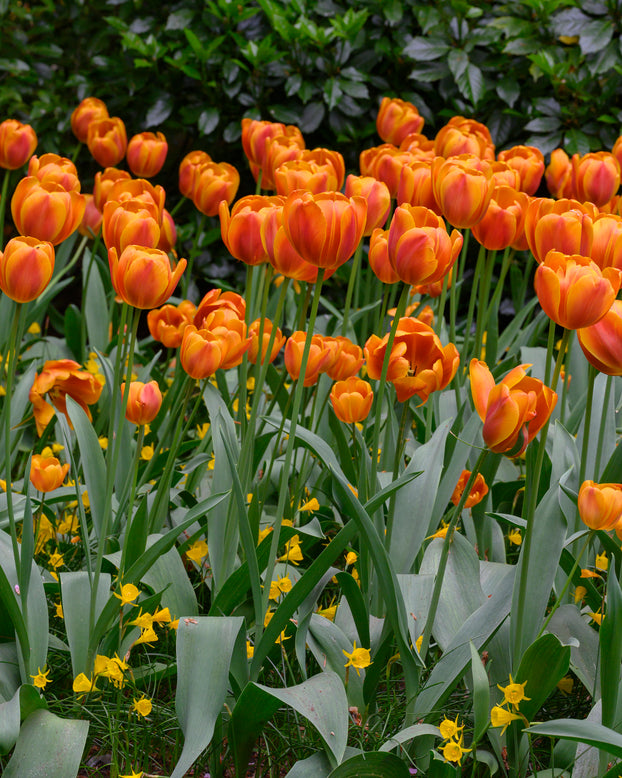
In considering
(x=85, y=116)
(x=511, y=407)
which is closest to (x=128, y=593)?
(x=511, y=407)

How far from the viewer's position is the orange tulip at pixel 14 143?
253 cm

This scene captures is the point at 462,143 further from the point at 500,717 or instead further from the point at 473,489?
the point at 500,717

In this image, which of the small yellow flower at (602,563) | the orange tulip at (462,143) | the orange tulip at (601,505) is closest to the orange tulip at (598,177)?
the orange tulip at (462,143)

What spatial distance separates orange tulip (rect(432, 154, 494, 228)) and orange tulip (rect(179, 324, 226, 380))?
52 centimetres

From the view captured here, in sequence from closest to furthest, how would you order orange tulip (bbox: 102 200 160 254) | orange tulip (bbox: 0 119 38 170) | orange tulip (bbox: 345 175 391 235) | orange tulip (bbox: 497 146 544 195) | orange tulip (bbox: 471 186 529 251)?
1. orange tulip (bbox: 102 200 160 254)
2. orange tulip (bbox: 345 175 391 235)
3. orange tulip (bbox: 471 186 529 251)
4. orange tulip (bbox: 497 146 544 195)
5. orange tulip (bbox: 0 119 38 170)

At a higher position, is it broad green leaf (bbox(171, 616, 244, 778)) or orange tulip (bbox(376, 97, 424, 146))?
orange tulip (bbox(376, 97, 424, 146))

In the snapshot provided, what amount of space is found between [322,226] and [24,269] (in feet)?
1.49

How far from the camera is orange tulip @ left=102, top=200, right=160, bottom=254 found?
1447mm

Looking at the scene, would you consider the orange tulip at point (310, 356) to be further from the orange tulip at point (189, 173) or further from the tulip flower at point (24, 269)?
the orange tulip at point (189, 173)

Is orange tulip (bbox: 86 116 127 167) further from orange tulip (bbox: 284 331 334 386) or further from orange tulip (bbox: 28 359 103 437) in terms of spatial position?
orange tulip (bbox: 284 331 334 386)

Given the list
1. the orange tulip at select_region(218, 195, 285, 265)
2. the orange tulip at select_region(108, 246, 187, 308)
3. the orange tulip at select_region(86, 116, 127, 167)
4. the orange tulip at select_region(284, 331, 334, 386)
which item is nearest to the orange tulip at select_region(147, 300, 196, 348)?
the orange tulip at select_region(284, 331, 334, 386)

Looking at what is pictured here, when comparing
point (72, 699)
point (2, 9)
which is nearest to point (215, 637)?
point (72, 699)

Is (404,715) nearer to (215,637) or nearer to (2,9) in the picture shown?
(215,637)

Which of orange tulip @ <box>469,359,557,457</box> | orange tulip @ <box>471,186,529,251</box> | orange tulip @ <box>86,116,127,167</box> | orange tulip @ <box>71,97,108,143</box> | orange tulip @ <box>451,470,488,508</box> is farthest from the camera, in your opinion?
orange tulip @ <box>71,97,108,143</box>
